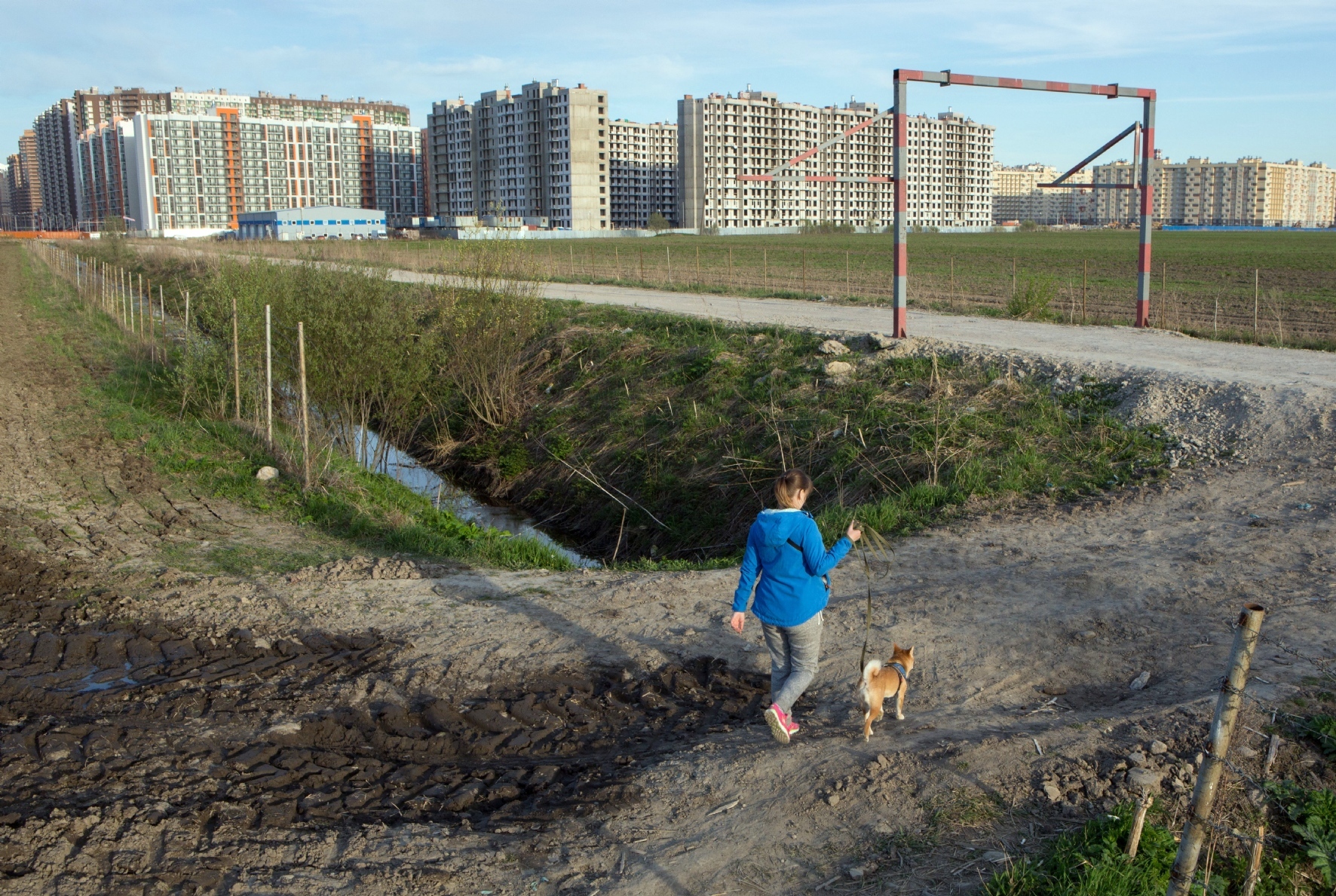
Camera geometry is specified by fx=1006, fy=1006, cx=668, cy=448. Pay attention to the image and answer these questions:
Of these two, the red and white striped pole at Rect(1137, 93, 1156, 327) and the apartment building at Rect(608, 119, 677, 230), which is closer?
the red and white striped pole at Rect(1137, 93, 1156, 327)

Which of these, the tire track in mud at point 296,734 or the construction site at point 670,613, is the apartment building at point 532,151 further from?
the tire track in mud at point 296,734

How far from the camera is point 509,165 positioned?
143625 mm

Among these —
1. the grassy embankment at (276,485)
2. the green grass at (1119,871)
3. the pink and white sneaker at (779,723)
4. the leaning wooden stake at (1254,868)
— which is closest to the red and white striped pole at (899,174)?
the grassy embankment at (276,485)

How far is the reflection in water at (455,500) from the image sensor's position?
47.0ft

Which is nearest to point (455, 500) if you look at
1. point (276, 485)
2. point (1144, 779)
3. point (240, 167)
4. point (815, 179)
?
point (276, 485)

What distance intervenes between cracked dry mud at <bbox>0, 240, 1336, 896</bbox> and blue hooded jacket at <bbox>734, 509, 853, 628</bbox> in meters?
0.68

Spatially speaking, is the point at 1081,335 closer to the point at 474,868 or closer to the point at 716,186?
the point at 474,868

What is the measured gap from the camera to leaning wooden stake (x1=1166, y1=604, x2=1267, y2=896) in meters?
3.36

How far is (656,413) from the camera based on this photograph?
16.4 metres

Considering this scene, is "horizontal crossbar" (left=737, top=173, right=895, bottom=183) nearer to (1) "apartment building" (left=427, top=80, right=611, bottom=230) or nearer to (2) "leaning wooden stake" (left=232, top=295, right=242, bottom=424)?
(2) "leaning wooden stake" (left=232, top=295, right=242, bottom=424)

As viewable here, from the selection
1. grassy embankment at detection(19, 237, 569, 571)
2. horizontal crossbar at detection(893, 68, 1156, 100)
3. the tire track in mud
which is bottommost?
the tire track in mud

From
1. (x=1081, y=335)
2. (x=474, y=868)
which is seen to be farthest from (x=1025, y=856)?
(x=1081, y=335)

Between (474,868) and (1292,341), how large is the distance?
16.4 metres

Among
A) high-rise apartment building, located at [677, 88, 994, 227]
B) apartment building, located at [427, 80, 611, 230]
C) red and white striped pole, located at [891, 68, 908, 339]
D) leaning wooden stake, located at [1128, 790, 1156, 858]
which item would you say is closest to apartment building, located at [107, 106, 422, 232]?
apartment building, located at [427, 80, 611, 230]
